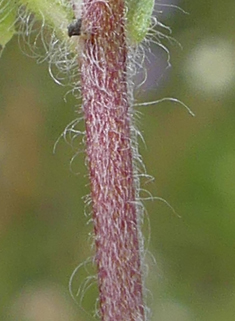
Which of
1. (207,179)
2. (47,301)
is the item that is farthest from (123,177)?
(47,301)

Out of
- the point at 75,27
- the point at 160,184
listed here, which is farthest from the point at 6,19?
the point at 160,184

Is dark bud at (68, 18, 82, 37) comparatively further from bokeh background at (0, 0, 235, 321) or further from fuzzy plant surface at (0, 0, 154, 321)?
bokeh background at (0, 0, 235, 321)

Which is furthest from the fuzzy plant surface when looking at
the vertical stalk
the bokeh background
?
the bokeh background

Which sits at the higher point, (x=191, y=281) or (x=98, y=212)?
(x=98, y=212)

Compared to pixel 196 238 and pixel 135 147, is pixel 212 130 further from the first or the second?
pixel 135 147

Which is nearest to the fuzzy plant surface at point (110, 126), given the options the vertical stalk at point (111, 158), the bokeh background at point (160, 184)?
the vertical stalk at point (111, 158)

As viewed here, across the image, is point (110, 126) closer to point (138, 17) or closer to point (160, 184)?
point (138, 17)

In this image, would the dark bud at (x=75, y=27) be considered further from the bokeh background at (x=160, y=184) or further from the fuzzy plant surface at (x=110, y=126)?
the bokeh background at (x=160, y=184)
